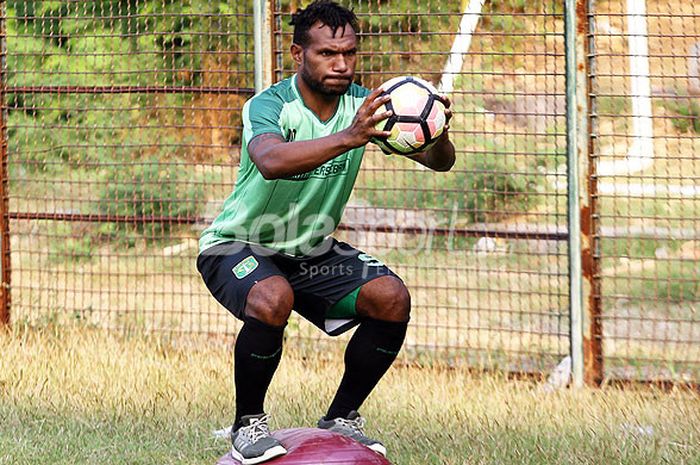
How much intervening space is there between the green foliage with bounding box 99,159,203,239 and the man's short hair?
281 cm

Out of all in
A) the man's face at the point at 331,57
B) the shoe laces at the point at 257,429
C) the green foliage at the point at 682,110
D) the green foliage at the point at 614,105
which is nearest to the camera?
the shoe laces at the point at 257,429

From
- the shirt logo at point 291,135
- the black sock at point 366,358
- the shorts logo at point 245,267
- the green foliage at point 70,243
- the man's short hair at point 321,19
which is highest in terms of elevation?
the man's short hair at point 321,19

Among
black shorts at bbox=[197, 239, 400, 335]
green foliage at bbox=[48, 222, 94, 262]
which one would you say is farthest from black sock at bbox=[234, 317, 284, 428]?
green foliage at bbox=[48, 222, 94, 262]

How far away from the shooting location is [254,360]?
4750 mm

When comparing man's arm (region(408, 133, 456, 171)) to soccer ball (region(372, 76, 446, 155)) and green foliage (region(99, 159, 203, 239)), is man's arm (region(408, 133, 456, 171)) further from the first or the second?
green foliage (region(99, 159, 203, 239))

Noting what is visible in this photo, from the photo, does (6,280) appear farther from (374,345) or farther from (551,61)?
(551,61)

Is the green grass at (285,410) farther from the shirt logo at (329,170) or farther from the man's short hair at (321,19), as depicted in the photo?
the man's short hair at (321,19)

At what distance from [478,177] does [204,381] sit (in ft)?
18.6

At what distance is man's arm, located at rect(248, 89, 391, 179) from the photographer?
14.1ft

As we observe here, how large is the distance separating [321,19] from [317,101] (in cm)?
38

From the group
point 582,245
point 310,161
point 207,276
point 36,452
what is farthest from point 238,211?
point 582,245

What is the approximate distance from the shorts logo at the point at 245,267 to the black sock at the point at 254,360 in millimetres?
212

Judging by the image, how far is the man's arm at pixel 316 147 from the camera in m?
4.29

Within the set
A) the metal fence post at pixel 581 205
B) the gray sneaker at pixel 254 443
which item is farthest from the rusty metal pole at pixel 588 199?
the gray sneaker at pixel 254 443
